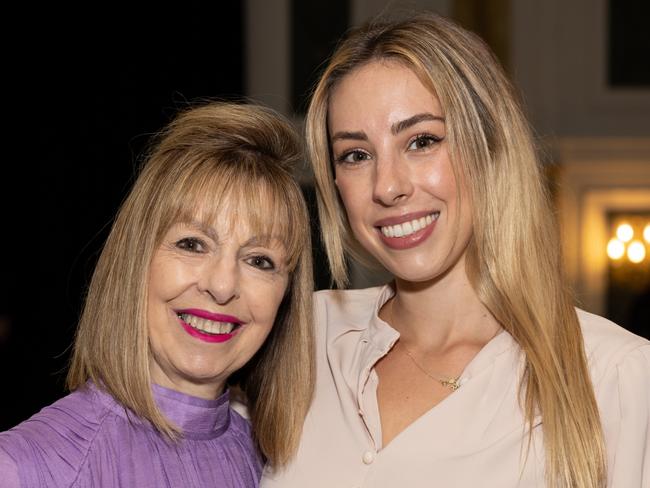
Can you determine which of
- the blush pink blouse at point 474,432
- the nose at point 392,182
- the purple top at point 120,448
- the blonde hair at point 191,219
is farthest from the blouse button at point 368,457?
the nose at point 392,182

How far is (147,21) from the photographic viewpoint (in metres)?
5.55

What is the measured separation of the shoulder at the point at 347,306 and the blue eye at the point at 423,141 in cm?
46

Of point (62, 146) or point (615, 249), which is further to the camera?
point (615, 249)

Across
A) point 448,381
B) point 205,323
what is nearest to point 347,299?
point 448,381

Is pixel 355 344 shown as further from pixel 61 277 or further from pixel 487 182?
pixel 61 277

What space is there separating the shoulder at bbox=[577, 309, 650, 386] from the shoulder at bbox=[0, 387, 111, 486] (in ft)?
3.26

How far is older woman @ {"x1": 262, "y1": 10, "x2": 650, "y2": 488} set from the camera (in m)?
2.00

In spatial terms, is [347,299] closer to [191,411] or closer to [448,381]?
[448,381]

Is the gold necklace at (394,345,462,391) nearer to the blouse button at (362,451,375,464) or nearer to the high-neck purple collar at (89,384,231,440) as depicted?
the blouse button at (362,451,375,464)

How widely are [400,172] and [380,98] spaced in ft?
0.55

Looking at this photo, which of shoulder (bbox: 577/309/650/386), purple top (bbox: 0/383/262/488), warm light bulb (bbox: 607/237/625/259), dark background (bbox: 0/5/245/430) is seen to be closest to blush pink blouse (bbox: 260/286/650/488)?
shoulder (bbox: 577/309/650/386)

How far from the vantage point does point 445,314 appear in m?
2.30

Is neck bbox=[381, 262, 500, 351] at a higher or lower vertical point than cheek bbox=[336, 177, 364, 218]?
lower

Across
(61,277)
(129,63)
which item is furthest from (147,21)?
(61,277)
